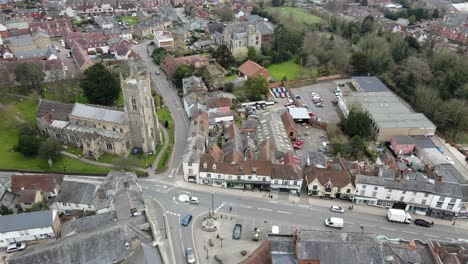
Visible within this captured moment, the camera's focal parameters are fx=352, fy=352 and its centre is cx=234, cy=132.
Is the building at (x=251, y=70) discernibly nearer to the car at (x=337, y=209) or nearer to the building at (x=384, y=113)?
the building at (x=384, y=113)

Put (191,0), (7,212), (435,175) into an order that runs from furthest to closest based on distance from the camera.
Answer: (191,0) < (435,175) < (7,212)

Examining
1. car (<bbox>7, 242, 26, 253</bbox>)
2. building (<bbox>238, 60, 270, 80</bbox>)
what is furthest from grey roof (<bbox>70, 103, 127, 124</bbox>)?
building (<bbox>238, 60, 270, 80</bbox>)

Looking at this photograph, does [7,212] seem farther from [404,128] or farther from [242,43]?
[242,43]

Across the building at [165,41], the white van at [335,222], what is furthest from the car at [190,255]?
the building at [165,41]

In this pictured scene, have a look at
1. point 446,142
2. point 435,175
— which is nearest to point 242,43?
point 446,142

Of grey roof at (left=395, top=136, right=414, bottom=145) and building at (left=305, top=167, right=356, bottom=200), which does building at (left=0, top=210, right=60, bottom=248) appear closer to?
building at (left=305, top=167, right=356, bottom=200)

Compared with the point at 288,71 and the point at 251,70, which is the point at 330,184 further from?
the point at 288,71
